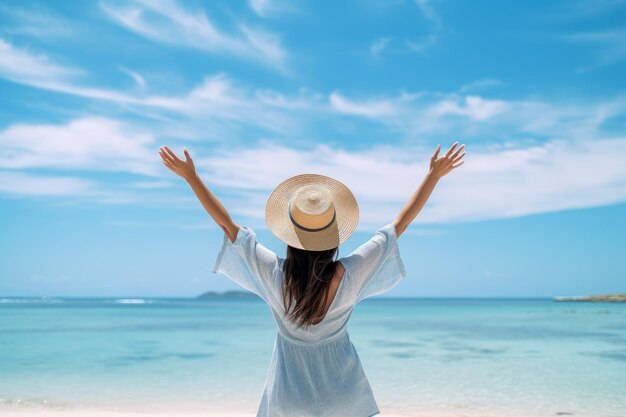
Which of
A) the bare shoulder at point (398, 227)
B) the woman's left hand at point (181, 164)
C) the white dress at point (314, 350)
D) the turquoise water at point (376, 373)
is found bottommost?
the turquoise water at point (376, 373)

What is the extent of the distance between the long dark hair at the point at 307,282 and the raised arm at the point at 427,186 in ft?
1.22

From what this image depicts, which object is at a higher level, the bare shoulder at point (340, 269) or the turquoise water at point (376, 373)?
the bare shoulder at point (340, 269)

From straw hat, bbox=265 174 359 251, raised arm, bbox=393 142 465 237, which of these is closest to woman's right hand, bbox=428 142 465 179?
raised arm, bbox=393 142 465 237

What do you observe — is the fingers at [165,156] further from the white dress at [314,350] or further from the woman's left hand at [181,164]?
the white dress at [314,350]

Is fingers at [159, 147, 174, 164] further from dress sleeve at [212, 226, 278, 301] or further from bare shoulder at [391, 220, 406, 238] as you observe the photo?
bare shoulder at [391, 220, 406, 238]

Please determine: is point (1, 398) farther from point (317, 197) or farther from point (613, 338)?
point (613, 338)

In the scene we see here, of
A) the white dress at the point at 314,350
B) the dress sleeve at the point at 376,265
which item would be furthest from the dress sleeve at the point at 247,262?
the dress sleeve at the point at 376,265

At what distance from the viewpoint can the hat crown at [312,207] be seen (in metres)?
2.32

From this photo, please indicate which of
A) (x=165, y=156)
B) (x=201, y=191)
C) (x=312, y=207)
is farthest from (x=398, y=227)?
(x=165, y=156)

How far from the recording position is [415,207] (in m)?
2.57

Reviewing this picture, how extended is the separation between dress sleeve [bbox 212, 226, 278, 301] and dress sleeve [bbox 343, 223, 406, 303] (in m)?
0.31

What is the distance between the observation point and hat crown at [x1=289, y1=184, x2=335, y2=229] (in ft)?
7.62

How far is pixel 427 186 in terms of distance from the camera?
2650mm

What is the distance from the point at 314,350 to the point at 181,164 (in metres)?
0.91
